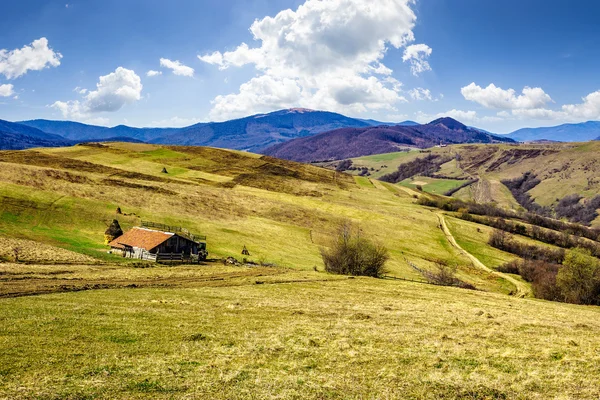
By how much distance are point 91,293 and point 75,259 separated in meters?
20.3

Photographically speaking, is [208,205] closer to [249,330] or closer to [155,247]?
[155,247]

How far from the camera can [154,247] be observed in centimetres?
5734

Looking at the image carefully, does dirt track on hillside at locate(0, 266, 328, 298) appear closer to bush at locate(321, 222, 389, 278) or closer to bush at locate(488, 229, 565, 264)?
bush at locate(321, 222, 389, 278)

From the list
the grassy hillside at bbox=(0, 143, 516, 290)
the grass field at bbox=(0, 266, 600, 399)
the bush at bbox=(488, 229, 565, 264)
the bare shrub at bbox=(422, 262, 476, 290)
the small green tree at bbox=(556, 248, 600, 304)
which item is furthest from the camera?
the bush at bbox=(488, 229, 565, 264)

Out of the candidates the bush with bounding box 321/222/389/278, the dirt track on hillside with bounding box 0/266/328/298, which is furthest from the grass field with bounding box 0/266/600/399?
the bush with bounding box 321/222/389/278

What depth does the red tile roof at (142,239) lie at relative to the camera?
58156mm

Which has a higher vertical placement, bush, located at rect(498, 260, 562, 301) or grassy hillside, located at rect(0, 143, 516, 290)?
grassy hillside, located at rect(0, 143, 516, 290)

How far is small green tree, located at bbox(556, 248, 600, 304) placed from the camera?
5950cm

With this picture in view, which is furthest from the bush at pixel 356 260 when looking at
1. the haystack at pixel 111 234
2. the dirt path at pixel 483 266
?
the haystack at pixel 111 234

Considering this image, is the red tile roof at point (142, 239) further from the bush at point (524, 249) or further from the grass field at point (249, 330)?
the bush at point (524, 249)

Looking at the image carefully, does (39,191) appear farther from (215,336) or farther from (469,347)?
(469,347)

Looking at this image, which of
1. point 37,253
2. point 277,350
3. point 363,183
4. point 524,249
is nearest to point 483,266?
point 524,249

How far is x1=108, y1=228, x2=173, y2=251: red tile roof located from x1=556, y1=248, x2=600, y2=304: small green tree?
58.7 metres

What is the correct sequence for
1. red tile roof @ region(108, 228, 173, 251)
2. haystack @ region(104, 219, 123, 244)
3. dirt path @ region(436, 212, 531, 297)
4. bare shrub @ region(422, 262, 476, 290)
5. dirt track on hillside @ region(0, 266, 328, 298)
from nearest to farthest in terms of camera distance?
dirt track on hillside @ region(0, 266, 328, 298), red tile roof @ region(108, 228, 173, 251), haystack @ region(104, 219, 123, 244), bare shrub @ region(422, 262, 476, 290), dirt path @ region(436, 212, 531, 297)
